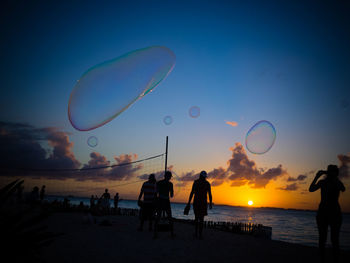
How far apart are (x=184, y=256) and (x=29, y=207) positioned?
14.9 feet

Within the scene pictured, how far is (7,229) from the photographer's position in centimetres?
193

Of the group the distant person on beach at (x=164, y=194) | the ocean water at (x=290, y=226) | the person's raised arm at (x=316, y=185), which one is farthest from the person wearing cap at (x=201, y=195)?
the ocean water at (x=290, y=226)

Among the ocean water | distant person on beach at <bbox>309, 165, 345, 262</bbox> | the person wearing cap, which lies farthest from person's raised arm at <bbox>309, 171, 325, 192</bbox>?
the ocean water

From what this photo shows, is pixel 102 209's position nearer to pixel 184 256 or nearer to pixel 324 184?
pixel 184 256

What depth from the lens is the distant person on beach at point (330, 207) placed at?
16.6ft

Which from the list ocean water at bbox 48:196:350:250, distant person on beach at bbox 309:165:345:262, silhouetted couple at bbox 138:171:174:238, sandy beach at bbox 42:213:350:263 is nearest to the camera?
distant person on beach at bbox 309:165:345:262

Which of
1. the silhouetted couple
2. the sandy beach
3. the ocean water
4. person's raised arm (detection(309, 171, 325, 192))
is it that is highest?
person's raised arm (detection(309, 171, 325, 192))

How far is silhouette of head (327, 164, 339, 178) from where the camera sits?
526cm

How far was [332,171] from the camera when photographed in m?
5.27

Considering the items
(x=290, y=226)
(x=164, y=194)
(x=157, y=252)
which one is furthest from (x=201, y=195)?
(x=290, y=226)

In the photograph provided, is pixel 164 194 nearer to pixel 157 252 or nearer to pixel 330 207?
pixel 157 252

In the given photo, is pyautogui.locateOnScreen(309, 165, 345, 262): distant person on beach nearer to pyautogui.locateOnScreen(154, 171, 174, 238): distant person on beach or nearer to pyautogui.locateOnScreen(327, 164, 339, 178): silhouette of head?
pyautogui.locateOnScreen(327, 164, 339, 178): silhouette of head

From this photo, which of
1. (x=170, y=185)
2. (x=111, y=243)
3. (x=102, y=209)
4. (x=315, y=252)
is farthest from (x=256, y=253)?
(x=102, y=209)

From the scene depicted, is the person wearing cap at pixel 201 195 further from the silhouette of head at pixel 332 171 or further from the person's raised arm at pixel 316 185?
the silhouette of head at pixel 332 171
